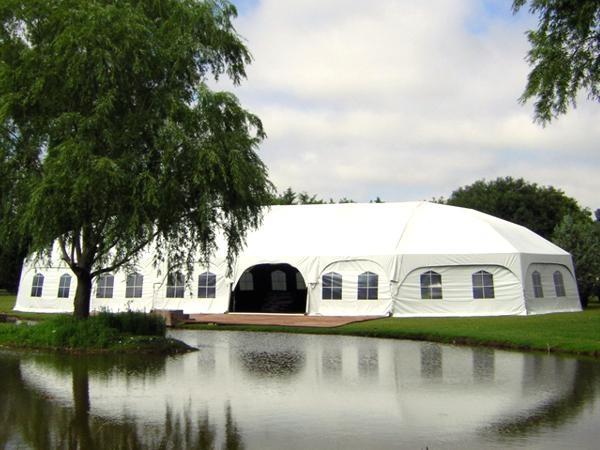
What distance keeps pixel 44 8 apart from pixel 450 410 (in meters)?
11.9

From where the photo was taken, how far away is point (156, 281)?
96.5 feet

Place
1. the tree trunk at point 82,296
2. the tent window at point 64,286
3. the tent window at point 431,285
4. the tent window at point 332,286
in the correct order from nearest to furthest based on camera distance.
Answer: the tree trunk at point 82,296 < the tent window at point 431,285 < the tent window at point 332,286 < the tent window at point 64,286

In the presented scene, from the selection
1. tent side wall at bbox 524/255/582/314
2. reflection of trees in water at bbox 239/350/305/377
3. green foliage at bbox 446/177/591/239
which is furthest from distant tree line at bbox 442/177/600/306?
reflection of trees in water at bbox 239/350/305/377

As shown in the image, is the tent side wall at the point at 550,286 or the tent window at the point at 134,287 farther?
the tent window at the point at 134,287

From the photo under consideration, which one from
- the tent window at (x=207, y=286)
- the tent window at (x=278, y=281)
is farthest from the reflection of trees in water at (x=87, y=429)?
the tent window at (x=278, y=281)

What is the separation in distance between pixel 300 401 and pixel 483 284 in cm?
1908

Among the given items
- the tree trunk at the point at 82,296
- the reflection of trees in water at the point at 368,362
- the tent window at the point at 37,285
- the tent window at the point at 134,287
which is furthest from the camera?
the tent window at the point at 37,285

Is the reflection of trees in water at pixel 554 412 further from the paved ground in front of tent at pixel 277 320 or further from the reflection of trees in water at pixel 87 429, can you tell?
the paved ground in front of tent at pixel 277 320

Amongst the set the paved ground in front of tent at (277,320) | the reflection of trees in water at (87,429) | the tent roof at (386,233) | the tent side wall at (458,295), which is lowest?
the reflection of trees in water at (87,429)

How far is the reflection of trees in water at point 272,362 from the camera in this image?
472 inches

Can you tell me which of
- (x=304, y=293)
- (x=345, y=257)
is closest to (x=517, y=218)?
(x=304, y=293)

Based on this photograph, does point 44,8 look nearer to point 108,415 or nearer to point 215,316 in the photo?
point 108,415

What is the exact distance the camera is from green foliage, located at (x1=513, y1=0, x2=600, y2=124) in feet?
38.7

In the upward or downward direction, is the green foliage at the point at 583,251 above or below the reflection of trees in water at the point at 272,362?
above
